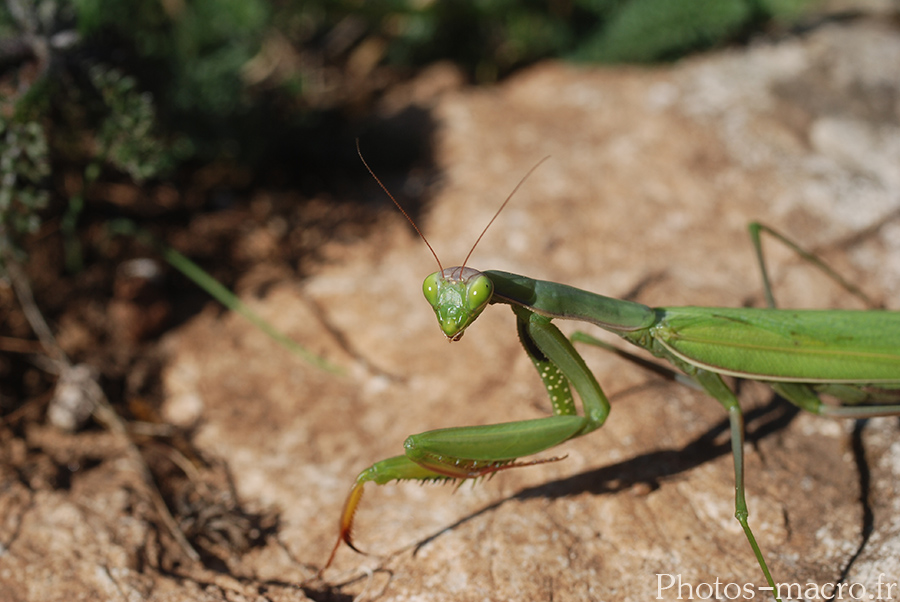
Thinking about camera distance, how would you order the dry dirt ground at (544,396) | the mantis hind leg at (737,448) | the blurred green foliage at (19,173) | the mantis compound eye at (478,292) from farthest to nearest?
1. the blurred green foliage at (19,173)
2. the dry dirt ground at (544,396)
3. the mantis hind leg at (737,448)
4. the mantis compound eye at (478,292)

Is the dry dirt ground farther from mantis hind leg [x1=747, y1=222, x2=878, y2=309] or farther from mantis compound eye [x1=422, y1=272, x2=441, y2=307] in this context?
mantis compound eye [x1=422, y1=272, x2=441, y2=307]

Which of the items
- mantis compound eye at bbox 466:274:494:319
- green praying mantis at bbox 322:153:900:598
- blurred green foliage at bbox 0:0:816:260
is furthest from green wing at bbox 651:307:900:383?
blurred green foliage at bbox 0:0:816:260

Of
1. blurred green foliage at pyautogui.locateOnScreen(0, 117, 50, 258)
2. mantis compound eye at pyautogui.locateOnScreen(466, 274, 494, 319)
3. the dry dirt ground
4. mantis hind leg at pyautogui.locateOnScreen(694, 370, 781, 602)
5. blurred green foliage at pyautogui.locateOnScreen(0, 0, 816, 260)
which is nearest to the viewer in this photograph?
mantis compound eye at pyautogui.locateOnScreen(466, 274, 494, 319)

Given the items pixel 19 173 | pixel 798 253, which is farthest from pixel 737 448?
pixel 19 173

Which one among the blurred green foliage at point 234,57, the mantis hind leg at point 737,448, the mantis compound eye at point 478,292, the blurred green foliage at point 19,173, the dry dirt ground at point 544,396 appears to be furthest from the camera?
the blurred green foliage at point 234,57

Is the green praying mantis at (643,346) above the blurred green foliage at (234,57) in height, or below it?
below

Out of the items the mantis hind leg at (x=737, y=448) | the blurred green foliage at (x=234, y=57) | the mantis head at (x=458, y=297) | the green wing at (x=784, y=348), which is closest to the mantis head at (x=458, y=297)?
the mantis head at (x=458, y=297)

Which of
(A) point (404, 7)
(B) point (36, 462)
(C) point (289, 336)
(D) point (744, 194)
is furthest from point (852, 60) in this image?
(B) point (36, 462)

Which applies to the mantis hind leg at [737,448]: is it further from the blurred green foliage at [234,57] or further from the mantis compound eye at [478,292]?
the blurred green foliage at [234,57]
